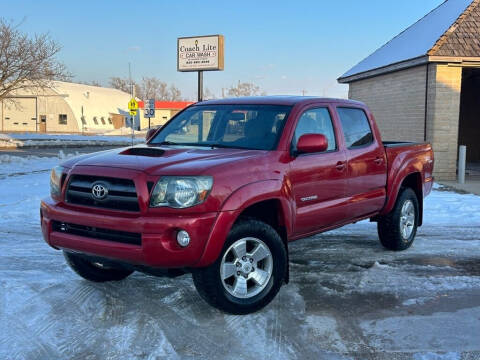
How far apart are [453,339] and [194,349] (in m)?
2.00

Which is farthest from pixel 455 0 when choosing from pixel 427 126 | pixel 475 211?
pixel 475 211

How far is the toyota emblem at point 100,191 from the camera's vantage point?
4098mm

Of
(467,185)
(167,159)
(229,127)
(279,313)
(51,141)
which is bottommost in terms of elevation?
(279,313)

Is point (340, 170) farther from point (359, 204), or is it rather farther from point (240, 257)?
point (240, 257)

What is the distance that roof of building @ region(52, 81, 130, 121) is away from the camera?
6397 cm

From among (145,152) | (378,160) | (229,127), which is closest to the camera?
(145,152)

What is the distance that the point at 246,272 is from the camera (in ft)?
14.5

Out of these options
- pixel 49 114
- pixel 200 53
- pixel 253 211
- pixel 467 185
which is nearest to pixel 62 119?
pixel 49 114

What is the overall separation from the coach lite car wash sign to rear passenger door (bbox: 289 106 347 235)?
15.0 metres

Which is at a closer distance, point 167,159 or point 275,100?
point 167,159

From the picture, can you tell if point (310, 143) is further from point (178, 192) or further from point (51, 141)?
point (51, 141)

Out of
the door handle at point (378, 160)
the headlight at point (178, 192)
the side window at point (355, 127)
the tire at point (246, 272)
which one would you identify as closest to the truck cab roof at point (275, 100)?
the side window at point (355, 127)

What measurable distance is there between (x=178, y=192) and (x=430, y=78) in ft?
38.9

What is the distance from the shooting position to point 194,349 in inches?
149
